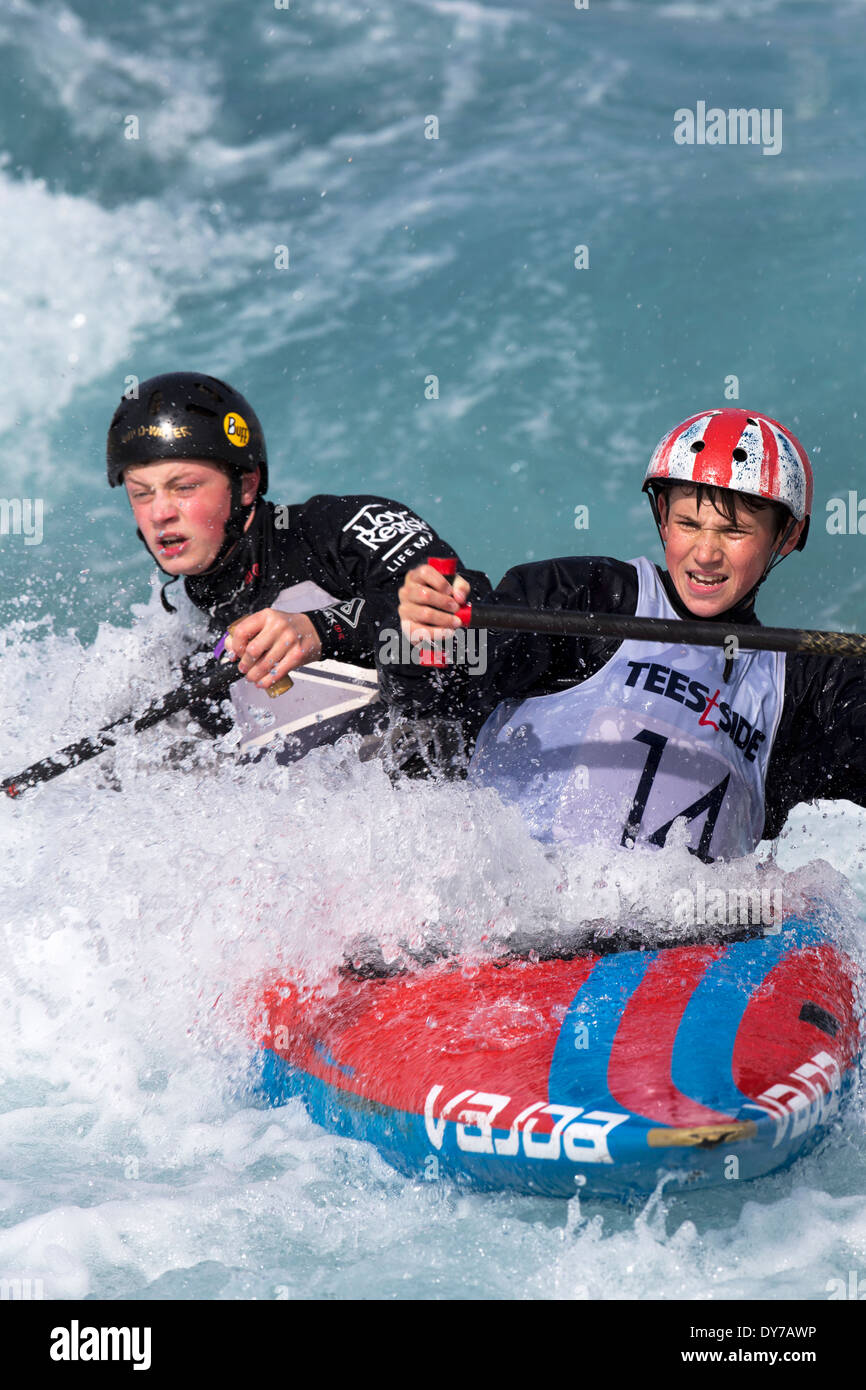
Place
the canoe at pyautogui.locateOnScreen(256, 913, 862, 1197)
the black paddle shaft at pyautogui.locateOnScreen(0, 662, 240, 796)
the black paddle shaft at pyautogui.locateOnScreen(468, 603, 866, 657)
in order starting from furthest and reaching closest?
the black paddle shaft at pyautogui.locateOnScreen(0, 662, 240, 796)
the black paddle shaft at pyautogui.locateOnScreen(468, 603, 866, 657)
the canoe at pyautogui.locateOnScreen(256, 913, 862, 1197)

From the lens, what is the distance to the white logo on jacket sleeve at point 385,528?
364 cm

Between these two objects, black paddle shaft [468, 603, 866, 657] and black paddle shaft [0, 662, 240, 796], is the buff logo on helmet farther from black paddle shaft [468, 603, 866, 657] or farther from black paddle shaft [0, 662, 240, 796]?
black paddle shaft [468, 603, 866, 657]

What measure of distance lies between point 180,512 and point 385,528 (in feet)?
2.18

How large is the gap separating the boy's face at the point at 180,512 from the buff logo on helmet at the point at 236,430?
138 millimetres

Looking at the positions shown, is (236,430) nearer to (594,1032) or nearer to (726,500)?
(726,500)

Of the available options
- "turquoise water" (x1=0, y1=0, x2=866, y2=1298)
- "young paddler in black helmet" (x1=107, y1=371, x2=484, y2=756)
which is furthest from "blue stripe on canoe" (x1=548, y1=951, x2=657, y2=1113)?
"turquoise water" (x1=0, y1=0, x2=866, y2=1298)

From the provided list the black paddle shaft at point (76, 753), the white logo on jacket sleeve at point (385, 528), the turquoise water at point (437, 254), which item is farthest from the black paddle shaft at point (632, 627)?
the turquoise water at point (437, 254)

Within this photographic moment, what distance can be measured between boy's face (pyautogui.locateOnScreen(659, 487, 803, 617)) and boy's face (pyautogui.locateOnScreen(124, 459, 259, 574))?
1513 mm

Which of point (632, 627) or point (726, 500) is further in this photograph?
point (726, 500)

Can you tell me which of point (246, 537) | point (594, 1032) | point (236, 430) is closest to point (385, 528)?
point (246, 537)

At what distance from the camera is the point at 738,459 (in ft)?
9.57

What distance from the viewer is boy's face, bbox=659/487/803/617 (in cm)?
296

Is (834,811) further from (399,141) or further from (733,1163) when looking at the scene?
(399,141)
